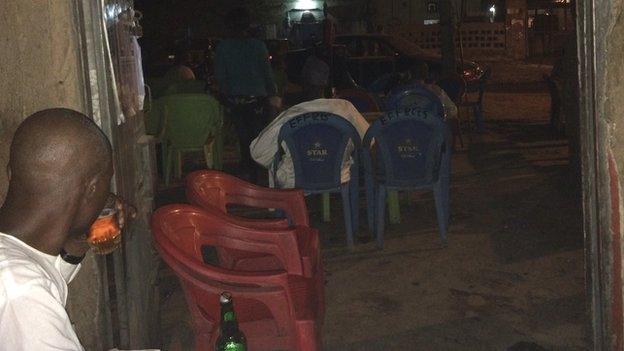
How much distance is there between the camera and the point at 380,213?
6648 millimetres

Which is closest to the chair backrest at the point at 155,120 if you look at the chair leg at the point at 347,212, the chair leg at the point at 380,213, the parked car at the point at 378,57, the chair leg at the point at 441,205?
the chair leg at the point at 347,212

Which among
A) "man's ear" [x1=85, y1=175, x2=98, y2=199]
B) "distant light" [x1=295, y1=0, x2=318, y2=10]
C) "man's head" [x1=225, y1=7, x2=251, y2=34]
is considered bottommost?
"man's ear" [x1=85, y1=175, x2=98, y2=199]

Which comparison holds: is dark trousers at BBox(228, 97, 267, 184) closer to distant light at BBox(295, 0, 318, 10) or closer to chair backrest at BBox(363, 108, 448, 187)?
chair backrest at BBox(363, 108, 448, 187)

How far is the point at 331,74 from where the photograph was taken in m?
11.3

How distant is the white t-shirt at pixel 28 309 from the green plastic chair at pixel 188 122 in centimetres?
713

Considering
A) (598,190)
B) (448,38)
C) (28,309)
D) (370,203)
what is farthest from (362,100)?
(28,309)

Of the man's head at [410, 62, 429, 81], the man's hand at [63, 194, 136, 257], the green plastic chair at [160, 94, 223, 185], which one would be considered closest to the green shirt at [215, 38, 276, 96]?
the green plastic chair at [160, 94, 223, 185]

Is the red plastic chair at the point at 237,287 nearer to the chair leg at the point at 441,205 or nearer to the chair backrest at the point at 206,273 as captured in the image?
the chair backrest at the point at 206,273

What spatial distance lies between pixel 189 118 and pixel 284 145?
267 centimetres

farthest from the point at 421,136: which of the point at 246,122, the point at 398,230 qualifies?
the point at 246,122

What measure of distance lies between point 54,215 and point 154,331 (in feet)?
8.43

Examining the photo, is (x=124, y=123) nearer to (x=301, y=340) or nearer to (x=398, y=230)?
(x=301, y=340)

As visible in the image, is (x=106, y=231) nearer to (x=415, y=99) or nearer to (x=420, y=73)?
(x=415, y=99)

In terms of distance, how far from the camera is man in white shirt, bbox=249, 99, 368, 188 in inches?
270
